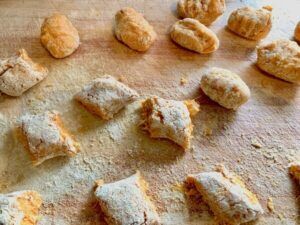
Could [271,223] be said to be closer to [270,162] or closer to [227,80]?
[270,162]

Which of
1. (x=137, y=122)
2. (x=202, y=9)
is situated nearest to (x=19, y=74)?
(x=137, y=122)

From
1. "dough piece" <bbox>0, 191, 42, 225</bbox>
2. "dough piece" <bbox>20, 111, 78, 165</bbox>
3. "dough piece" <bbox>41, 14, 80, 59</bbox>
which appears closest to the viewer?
"dough piece" <bbox>0, 191, 42, 225</bbox>

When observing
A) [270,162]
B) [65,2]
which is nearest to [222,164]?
[270,162]

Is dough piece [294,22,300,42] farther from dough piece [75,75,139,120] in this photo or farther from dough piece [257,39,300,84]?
dough piece [75,75,139,120]

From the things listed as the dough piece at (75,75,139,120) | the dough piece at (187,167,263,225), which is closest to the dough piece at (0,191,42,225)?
the dough piece at (75,75,139,120)

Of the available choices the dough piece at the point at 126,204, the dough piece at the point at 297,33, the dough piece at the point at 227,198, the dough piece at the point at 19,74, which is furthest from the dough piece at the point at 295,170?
the dough piece at the point at 19,74
